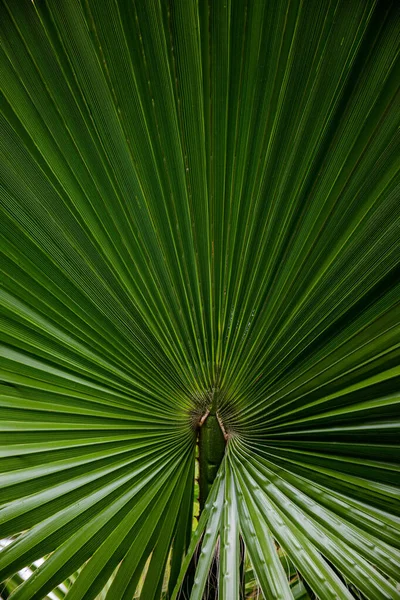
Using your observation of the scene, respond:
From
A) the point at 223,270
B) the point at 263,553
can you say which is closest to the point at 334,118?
the point at 223,270

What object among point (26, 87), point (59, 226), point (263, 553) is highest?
point (26, 87)

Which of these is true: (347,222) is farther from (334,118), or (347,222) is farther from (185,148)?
(185,148)

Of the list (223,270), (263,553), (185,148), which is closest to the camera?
(263,553)

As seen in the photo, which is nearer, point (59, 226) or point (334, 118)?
point (334, 118)

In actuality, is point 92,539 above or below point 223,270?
below

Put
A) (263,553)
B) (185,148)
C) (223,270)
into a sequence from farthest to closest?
1. (223,270)
2. (185,148)
3. (263,553)

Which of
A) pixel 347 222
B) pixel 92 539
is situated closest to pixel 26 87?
pixel 347 222
